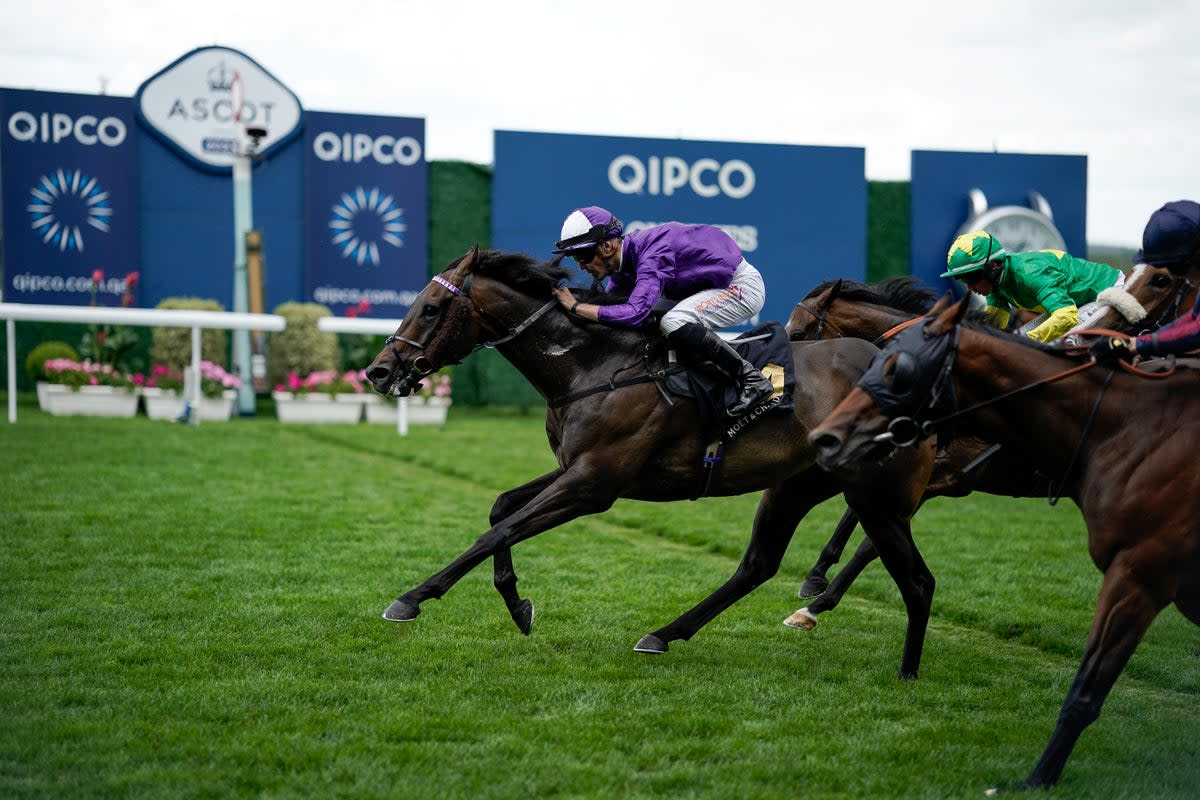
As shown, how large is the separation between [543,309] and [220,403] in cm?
1082

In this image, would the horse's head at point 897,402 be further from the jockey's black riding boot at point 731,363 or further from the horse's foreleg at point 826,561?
the horse's foreleg at point 826,561

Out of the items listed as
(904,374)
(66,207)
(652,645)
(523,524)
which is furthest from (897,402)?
(66,207)

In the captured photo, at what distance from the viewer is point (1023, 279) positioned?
606 centimetres

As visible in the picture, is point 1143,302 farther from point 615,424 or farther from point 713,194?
point 713,194

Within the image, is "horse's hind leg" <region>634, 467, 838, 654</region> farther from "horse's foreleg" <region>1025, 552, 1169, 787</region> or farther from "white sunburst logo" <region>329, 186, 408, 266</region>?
"white sunburst logo" <region>329, 186, 408, 266</region>

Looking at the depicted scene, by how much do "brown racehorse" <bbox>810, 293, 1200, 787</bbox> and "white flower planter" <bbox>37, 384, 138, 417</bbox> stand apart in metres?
12.8

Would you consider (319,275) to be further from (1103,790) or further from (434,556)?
(1103,790)

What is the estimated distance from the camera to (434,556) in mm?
7445

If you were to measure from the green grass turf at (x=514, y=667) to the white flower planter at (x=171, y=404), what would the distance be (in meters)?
5.49

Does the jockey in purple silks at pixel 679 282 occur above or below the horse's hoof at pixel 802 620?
above

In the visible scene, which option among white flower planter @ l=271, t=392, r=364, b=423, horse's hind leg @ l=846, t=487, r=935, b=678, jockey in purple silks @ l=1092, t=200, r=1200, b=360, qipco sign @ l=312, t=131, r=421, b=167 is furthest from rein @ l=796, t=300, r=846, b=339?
qipco sign @ l=312, t=131, r=421, b=167

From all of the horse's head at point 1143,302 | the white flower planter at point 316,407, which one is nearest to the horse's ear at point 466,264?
the horse's head at point 1143,302

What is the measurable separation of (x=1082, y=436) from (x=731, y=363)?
166 centimetres

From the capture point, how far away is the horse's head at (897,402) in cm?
376
